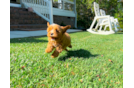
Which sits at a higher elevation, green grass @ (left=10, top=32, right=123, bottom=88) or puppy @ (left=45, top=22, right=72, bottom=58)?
puppy @ (left=45, top=22, right=72, bottom=58)

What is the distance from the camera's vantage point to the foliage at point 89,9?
13.2m

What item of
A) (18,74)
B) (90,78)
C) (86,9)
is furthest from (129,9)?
(86,9)

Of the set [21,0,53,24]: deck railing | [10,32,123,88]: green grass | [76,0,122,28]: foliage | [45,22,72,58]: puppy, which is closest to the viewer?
[10,32,123,88]: green grass

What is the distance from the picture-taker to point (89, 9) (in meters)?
13.8

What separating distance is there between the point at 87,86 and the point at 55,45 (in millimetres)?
1093

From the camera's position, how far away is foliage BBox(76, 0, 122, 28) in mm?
13203

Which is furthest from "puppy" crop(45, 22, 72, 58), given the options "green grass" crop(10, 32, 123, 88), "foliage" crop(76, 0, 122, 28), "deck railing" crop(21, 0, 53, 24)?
"foliage" crop(76, 0, 122, 28)

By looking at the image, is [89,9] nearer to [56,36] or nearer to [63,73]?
[56,36]

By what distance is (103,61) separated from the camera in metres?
2.27

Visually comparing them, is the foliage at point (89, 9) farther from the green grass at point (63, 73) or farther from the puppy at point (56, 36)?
the green grass at point (63, 73)

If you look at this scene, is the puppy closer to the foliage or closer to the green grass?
the green grass

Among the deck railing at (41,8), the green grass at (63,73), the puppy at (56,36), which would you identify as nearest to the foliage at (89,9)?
the deck railing at (41,8)
